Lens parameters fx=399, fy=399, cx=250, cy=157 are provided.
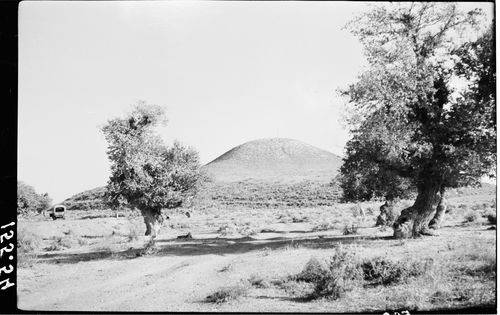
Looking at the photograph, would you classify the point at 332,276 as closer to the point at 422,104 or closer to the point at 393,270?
the point at 393,270

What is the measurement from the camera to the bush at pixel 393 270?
998 centimetres

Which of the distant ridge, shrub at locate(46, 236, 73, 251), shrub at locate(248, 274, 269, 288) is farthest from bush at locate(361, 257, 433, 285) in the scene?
the distant ridge

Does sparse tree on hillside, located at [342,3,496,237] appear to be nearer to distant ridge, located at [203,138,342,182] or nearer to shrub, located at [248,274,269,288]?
shrub, located at [248,274,269,288]

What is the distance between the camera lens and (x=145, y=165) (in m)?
18.0

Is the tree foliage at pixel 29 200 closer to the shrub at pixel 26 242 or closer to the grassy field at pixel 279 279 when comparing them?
the shrub at pixel 26 242

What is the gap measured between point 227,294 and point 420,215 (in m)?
Result: 8.86

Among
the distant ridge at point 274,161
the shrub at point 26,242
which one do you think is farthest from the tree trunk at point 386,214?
the distant ridge at point 274,161

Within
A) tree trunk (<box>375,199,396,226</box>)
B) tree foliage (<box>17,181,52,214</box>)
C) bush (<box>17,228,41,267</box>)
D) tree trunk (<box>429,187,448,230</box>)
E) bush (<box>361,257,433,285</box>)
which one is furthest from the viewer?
tree foliage (<box>17,181,52,214</box>)

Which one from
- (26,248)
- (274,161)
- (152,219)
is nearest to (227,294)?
(152,219)

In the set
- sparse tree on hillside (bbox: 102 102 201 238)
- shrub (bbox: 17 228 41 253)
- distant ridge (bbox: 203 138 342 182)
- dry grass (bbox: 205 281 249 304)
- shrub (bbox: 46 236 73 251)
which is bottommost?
dry grass (bbox: 205 281 249 304)

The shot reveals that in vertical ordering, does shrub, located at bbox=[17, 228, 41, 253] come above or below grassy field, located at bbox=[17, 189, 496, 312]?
above

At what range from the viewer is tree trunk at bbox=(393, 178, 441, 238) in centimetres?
1473

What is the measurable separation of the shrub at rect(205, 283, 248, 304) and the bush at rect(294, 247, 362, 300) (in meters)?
1.61

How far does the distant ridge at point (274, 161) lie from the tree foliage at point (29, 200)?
3380cm
